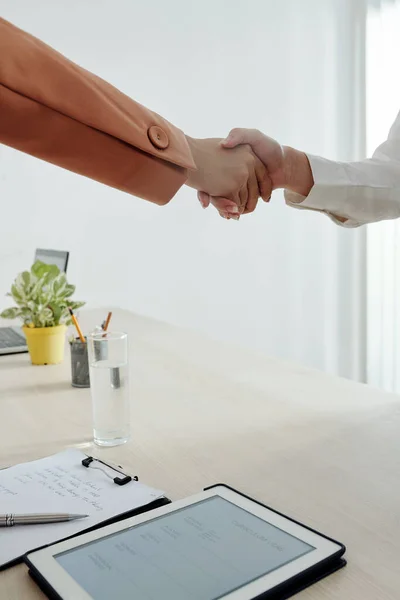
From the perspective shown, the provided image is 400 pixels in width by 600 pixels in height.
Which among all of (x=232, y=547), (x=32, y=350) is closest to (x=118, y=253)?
(x=32, y=350)

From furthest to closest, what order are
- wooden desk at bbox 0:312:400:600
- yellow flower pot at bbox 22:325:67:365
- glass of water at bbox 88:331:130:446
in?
yellow flower pot at bbox 22:325:67:365
glass of water at bbox 88:331:130:446
wooden desk at bbox 0:312:400:600

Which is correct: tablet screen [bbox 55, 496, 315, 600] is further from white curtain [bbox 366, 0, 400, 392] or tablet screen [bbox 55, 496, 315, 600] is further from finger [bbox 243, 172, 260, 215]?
white curtain [bbox 366, 0, 400, 392]

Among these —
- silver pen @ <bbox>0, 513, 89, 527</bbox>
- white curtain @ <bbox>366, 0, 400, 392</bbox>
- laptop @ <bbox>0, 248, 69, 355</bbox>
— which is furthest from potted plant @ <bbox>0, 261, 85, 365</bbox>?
white curtain @ <bbox>366, 0, 400, 392</bbox>

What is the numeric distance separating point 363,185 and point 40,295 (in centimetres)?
79

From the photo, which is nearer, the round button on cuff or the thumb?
the round button on cuff

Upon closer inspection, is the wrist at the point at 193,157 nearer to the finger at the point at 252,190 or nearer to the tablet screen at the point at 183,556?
the finger at the point at 252,190

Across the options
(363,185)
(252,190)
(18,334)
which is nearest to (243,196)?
(252,190)

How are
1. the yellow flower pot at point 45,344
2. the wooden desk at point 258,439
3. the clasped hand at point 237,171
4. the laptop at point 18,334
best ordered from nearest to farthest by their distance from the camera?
the wooden desk at point 258,439
the clasped hand at point 237,171
the yellow flower pot at point 45,344
the laptop at point 18,334

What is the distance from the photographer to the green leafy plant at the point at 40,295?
1498 mm

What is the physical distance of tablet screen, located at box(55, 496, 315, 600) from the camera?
547 mm

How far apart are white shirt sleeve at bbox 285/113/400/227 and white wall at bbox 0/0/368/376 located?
139 cm

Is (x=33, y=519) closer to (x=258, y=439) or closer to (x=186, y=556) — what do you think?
(x=186, y=556)

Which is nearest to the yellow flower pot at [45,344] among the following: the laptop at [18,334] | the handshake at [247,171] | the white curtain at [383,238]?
the laptop at [18,334]

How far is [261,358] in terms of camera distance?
1472 millimetres
